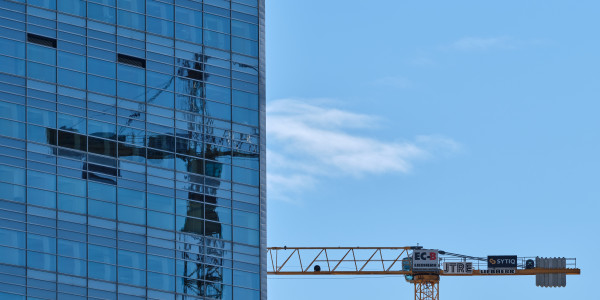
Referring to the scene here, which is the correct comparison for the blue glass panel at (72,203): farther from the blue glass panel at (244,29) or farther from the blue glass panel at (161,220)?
the blue glass panel at (244,29)

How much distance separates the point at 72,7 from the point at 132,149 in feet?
41.0

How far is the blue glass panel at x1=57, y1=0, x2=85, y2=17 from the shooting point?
126062 mm

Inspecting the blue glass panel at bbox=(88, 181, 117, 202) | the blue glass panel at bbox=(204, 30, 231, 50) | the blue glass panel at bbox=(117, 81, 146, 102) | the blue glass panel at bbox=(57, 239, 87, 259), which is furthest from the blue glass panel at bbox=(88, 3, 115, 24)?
the blue glass panel at bbox=(57, 239, 87, 259)

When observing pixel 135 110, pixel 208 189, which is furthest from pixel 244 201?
pixel 135 110

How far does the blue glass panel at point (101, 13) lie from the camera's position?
128 meters

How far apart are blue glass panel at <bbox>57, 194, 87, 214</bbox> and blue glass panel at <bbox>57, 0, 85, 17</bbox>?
15085 mm

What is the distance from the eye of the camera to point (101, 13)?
5054 inches

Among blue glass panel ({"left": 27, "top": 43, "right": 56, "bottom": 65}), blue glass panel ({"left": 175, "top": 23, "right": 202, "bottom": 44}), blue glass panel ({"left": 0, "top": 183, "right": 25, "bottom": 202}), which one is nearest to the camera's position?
blue glass panel ({"left": 0, "top": 183, "right": 25, "bottom": 202})

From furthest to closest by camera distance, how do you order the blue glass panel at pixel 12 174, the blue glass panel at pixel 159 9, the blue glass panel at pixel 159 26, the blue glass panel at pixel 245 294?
the blue glass panel at pixel 245 294, the blue glass panel at pixel 159 9, the blue glass panel at pixel 159 26, the blue glass panel at pixel 12 174

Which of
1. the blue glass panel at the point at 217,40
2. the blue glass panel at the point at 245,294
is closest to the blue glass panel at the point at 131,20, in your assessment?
the blue glass panel at the point at 217,40

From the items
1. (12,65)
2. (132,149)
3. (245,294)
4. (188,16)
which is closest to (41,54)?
(12,65)

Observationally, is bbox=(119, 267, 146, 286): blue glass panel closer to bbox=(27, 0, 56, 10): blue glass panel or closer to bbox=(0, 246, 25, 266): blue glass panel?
bbox=(0, 246, 25, 266): blue glass panel

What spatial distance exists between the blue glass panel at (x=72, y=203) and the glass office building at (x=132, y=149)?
12 centimetres

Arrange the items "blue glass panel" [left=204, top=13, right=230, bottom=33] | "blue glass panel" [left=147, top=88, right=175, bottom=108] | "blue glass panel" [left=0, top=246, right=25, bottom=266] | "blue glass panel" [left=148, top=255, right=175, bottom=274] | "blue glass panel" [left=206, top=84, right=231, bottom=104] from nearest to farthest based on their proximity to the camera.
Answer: "blue glass panel" [left=0, top=246, right=25, bottom=266]
"blue glass panel" [left=148, top=255, right=175, bottom=274]
"blue glass panel" [left=147, top=88, right=175, bottom=108]
"blue glass panel" [left=206, top=84, right=231, bottom=104]
"blue glass panel" [left=204, top=13, right=230, bottom=33]
